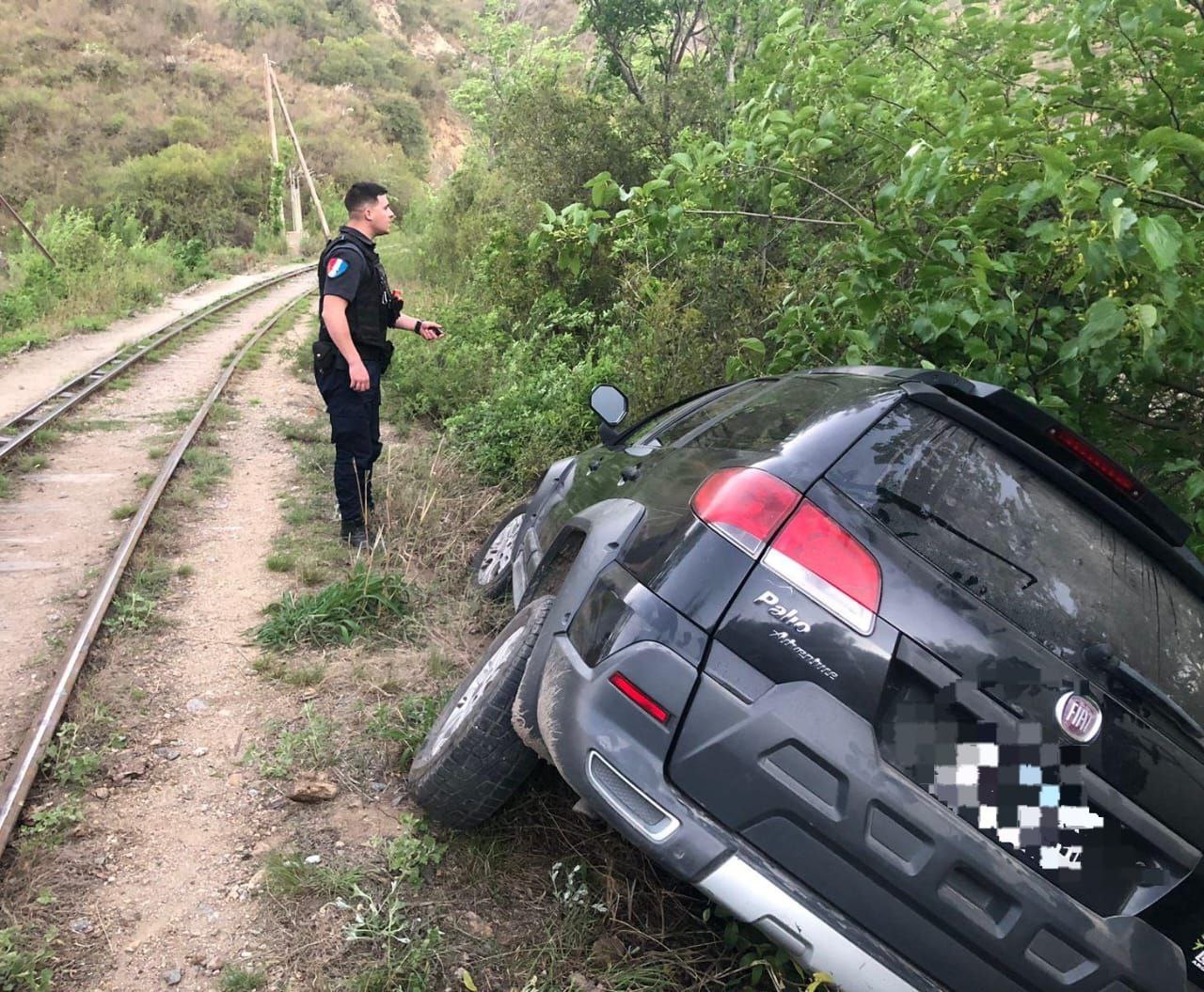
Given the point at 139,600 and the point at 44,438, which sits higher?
the point at 44,438

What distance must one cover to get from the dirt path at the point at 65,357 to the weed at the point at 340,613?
235 inches

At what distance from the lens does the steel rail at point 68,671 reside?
2.83 meters

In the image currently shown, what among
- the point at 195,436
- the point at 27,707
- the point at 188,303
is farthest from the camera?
the point at 188,303

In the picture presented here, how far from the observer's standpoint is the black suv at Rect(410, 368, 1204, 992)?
1.74 meters

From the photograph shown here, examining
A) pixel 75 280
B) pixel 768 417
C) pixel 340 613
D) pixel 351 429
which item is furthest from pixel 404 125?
pixel 768 417

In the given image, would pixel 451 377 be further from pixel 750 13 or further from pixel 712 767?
pixel 712 767

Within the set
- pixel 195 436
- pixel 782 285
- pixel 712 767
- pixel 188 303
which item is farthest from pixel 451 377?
pixel 188 303

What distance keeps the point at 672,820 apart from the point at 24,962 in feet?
5.65

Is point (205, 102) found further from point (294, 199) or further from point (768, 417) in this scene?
point (768, 417)

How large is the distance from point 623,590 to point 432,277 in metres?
15.0

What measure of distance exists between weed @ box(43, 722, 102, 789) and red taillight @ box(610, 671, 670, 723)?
2.19m

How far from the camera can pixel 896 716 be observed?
1.80m

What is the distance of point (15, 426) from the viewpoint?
7938 mm

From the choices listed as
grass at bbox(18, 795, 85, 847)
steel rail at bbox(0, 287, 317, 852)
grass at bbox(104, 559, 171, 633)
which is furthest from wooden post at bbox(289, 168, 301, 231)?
→ grass at bbox(18, 795, 85, 847)
